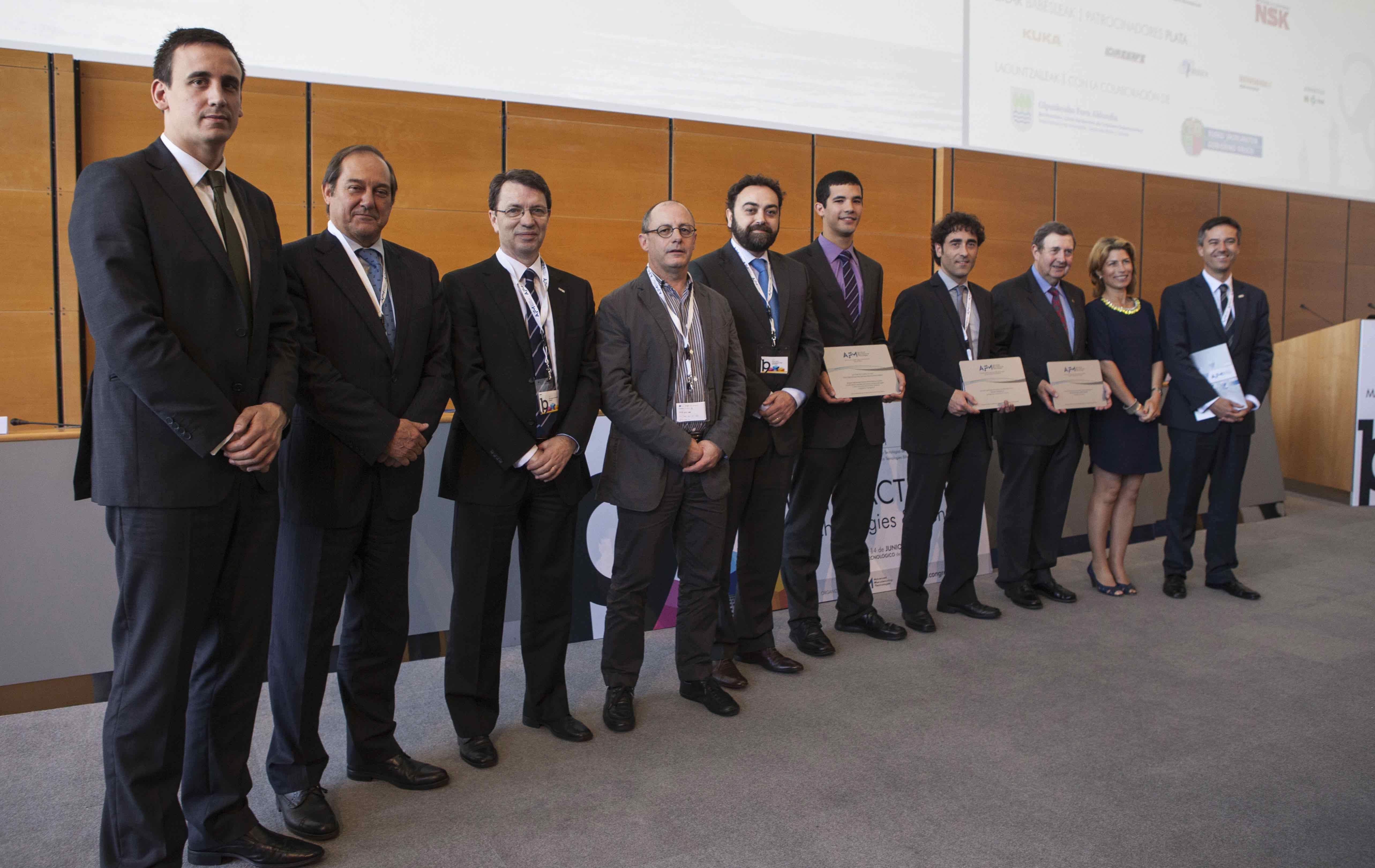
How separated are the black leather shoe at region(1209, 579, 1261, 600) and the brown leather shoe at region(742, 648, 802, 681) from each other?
2.48m

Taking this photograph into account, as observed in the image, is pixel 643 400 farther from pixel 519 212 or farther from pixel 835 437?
pixel 835 437

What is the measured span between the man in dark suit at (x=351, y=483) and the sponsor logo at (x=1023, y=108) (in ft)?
17.9

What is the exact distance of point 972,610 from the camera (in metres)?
3.78

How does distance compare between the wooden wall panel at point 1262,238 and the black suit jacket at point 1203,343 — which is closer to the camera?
the black suit jacket at point 1203,343

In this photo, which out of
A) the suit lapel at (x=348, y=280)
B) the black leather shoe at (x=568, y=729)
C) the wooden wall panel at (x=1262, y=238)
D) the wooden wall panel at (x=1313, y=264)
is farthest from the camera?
the wooden wall panel at (x=1313, y=264)

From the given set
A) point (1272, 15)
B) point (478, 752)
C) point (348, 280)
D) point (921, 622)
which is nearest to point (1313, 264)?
point (1272, 15)

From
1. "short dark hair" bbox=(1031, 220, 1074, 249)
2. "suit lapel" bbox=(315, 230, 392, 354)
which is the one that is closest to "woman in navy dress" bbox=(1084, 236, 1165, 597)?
"short dark hair" bbox=(1031, 220, 1074, 249)

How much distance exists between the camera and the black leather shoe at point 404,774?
2262 millimetres

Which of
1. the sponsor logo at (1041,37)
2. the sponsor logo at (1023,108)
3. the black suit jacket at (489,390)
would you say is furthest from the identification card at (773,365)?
the sponsor logo at (1041,37)

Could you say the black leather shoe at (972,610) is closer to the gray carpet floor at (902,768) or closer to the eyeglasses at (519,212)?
the gray carpet floor at (902,768)

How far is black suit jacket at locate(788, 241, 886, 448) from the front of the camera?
3287 mm

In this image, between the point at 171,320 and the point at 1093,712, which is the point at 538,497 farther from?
the point at 1093,712

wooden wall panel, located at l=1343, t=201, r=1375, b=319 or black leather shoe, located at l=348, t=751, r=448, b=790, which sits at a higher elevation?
wooden wall panel, located at l=1343, t=201, r=1375, b=319

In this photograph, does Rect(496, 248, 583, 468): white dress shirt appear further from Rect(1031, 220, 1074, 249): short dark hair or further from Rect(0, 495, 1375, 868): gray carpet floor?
Rect(1031, 220, 1074, 249): short dark hair
